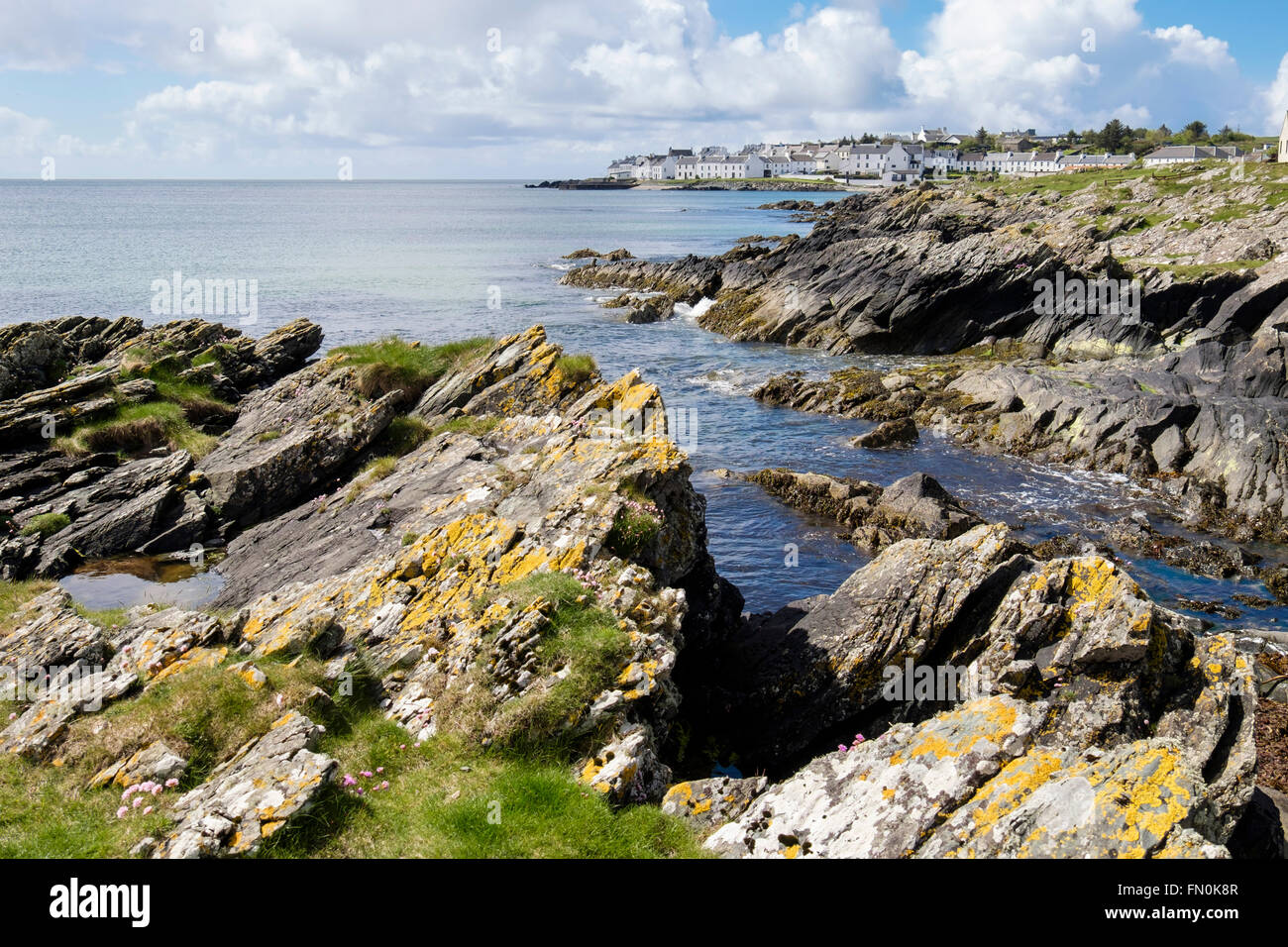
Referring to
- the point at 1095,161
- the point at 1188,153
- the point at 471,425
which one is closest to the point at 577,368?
the point at 471,425

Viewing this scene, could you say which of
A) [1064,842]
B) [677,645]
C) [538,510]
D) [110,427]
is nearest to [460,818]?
[677,645]

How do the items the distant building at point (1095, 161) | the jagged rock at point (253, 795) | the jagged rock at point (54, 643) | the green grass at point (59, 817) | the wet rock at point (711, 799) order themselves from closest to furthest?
the jagged rock at point (253, 795) → the green grass at point (59, 817) → the wet rock at point (711, 799) → the jagged rock at point (54, 643) → the distant building at point (1095, 161)

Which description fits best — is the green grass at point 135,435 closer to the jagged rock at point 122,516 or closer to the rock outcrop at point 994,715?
the jagged rock at point 122,516

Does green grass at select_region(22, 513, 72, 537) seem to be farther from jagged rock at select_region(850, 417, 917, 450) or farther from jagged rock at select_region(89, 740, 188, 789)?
jagged rock at select_region(850, 417, 917, 450)

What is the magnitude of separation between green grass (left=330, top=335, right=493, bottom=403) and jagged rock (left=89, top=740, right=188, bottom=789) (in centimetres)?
1656

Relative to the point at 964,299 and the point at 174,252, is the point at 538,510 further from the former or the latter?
the point at 174,252

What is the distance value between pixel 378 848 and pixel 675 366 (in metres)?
43.3

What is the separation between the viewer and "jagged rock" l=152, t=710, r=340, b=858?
7344mm

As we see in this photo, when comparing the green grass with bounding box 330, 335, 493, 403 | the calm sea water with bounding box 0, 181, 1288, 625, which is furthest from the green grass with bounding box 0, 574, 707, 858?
the green grass with bounding box 330, 335, 493, 403

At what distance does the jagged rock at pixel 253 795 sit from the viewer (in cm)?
734

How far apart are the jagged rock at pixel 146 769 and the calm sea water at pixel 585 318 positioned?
13.9 meters

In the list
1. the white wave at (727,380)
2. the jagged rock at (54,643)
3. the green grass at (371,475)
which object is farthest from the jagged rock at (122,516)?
the white wave at (727,380)
